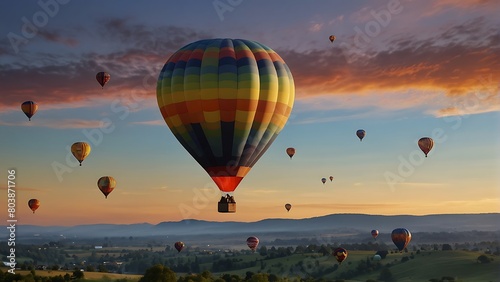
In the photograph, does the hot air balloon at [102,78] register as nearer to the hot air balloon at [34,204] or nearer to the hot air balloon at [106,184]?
the hot air balloon at [106,184]

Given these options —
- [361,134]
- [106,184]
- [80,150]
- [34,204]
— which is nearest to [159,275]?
[106,184]

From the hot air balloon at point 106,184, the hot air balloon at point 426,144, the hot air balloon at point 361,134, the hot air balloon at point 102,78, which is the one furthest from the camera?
the hot air balloon at point 361,134

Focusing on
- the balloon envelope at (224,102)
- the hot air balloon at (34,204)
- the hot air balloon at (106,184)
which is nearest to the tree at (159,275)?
the hot air balloon at (106,184)

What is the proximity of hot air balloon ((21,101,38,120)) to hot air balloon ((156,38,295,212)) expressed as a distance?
119 ft

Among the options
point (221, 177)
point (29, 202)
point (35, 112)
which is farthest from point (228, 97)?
point (29, 202)

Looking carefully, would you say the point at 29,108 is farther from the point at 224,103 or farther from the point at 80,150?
the point at 224,103

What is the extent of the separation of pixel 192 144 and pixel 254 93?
22.3ft

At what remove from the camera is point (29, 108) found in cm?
8175

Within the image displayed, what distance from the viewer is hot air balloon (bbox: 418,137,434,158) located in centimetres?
8531

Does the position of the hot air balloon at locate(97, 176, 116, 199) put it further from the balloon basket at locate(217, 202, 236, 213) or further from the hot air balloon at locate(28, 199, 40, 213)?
the balloon basket at locate(217, 202, 236, 213)

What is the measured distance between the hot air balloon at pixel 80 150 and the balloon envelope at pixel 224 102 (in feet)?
111

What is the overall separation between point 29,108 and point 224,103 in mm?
42071

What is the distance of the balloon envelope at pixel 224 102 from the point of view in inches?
1969

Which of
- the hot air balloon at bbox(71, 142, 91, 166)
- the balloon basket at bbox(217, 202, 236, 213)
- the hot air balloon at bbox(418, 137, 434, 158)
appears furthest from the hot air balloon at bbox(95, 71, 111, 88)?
the hot air balloon at bbox(418, 137, 434, 158)
